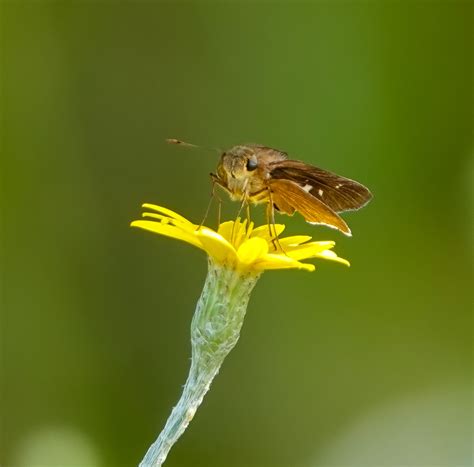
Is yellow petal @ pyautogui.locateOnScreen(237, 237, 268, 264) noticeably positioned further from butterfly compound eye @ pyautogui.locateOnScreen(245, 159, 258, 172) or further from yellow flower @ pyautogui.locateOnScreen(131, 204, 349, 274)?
butterfly compound eye @ pyautogui.locateOnScreen(245, 159, 258, 172)

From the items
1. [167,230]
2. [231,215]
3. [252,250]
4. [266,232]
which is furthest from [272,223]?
[231,215]

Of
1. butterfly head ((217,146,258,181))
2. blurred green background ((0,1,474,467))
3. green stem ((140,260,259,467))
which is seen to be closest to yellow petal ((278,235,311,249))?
green stem ((140,260,259,467))

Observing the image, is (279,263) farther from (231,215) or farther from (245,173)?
(231,215)

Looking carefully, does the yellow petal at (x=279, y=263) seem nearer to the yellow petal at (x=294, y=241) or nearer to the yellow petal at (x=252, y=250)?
the yellow petal at (x=252, y=250)

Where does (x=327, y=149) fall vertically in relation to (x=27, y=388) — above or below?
above

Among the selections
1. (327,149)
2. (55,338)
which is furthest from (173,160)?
(55,338)

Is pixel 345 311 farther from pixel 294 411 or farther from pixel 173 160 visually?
pixel 173 160

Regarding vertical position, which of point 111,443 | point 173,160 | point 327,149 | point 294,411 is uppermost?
point 327,149
